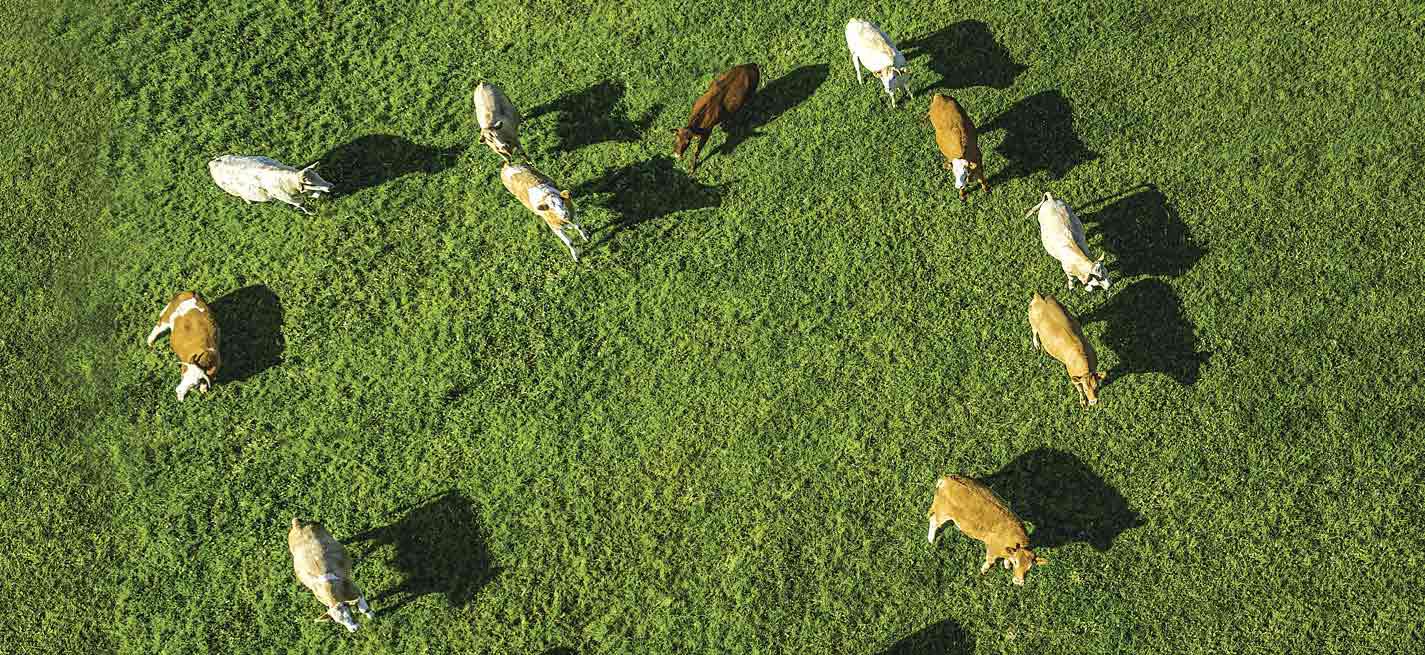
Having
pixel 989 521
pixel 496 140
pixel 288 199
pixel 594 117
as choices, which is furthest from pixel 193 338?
pixel 989 521

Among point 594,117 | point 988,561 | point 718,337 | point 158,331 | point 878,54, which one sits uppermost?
point 878,54

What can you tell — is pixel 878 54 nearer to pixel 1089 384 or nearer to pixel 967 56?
pixel 967 56

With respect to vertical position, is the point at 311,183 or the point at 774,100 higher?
the point at 311,183

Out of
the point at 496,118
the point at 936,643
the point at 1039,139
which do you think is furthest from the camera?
the point at 1039,139

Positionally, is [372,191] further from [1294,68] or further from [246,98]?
[1294,68]

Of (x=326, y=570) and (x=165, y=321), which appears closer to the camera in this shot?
(x=326, y=570)

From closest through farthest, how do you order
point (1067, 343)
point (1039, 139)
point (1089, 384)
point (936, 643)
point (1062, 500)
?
point (1067, 343), point (1089, 384), point (936, 643), point (1062, 500), point (1039, 139)

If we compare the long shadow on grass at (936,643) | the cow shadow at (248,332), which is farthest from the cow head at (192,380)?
the long shadow on grass at (936,643)

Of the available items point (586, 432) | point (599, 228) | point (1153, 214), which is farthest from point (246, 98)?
point (1153, 214)
